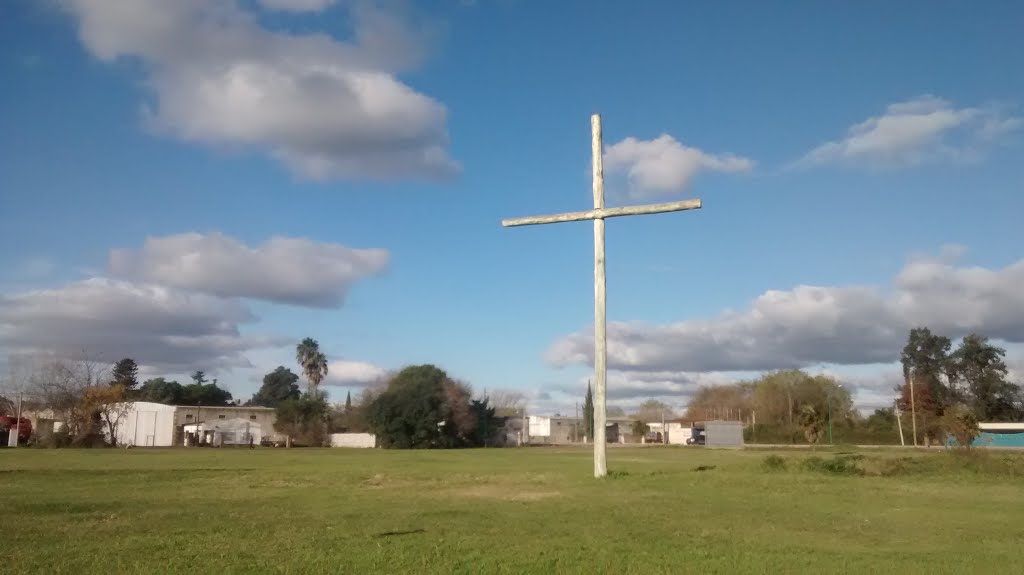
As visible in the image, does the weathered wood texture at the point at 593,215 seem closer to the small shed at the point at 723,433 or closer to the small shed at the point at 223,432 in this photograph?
the small shed at the point at 723,433

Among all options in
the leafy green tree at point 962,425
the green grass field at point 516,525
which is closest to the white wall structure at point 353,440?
the leafy green tree at point 962,425

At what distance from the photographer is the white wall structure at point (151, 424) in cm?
8644

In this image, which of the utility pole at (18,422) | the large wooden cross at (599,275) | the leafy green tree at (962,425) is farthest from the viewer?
the utility pole at (18,422)

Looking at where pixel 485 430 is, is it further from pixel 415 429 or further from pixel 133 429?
pixel 133 429

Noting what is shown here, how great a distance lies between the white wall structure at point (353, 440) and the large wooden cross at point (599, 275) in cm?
7040

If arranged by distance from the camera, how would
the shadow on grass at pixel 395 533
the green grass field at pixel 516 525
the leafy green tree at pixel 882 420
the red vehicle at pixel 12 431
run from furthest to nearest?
the leafy green tree at pixel 882 420 < the red vehicle at pixel 12 431 < the shadow on grass at pixel 395 533 < the green grass field at pixel 516 525

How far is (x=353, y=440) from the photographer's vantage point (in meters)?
93.8

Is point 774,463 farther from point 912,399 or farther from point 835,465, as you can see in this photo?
point 912,399

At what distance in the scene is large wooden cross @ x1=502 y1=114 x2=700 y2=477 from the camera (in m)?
22.8

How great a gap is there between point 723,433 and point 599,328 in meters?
65.6

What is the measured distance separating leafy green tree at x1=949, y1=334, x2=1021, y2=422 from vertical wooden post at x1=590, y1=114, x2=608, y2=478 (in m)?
83.7

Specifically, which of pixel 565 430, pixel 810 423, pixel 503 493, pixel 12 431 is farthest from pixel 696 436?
pixel 503 493

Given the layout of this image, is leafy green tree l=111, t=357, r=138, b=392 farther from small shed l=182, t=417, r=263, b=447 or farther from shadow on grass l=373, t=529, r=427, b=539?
shadow on grass l=373, t=529, r=427, b=539

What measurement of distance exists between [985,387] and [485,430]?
5824 centimetres
